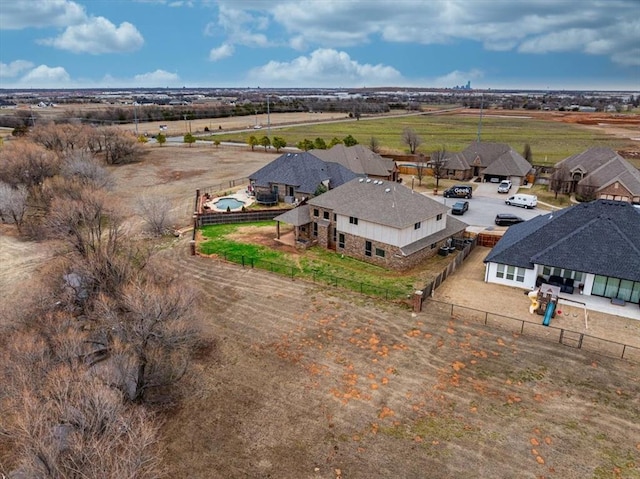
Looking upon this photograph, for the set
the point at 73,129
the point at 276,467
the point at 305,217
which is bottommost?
the point at 276,467

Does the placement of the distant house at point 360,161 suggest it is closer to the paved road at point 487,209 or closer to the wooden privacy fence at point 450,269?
the paved road at point 487,209

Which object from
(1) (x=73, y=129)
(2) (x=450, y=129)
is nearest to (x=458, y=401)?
(1) (x=73, y=129)

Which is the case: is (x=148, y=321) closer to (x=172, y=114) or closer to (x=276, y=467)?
(x=276, y=467)

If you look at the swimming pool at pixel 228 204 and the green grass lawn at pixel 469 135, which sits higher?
the green grass lawn at pixel 469 135

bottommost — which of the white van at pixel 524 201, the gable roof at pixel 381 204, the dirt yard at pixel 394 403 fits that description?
the dirt yard at pixel 394 403

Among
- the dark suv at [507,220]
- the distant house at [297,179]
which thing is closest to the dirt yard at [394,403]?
the dark suv at [507,220]

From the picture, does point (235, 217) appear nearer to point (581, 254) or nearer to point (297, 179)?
point (297, 179)

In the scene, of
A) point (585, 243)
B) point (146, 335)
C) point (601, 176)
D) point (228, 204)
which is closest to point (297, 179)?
point (228, 204)
